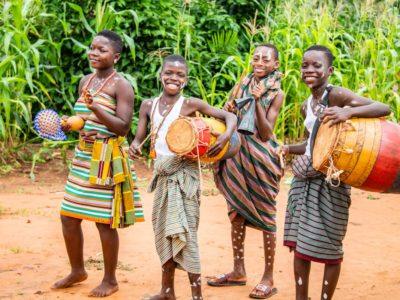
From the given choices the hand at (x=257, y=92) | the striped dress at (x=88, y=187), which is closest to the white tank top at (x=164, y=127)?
the striped dress at (x=88, y=187)

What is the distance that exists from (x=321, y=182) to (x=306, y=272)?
1.62 feet

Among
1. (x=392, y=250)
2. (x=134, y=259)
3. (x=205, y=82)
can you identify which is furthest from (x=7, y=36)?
(x=392, y=250)

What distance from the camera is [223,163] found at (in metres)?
4.73

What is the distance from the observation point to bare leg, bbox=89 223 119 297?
14.4 ft

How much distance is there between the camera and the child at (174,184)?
4.03m

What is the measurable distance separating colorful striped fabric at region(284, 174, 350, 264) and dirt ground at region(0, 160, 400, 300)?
2.80 feet

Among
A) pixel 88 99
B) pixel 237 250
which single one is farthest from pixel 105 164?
pixel 237 250

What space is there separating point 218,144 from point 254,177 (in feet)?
2.25

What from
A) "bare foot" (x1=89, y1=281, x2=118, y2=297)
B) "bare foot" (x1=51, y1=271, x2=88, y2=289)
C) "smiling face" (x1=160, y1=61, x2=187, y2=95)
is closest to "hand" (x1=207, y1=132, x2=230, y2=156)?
"smiling face" (x1=160, y1=61, x2=187, y2=95)

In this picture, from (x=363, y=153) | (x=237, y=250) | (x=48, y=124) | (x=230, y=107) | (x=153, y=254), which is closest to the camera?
(x=363, y=153)

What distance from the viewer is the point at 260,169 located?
4633mm

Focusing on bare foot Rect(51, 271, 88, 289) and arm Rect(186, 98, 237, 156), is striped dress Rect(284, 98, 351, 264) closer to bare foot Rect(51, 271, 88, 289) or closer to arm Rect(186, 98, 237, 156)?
arm Rect(186, 98, 237, 156)

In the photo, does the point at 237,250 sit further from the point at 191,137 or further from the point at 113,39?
the point at 113,39

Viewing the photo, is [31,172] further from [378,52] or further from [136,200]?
[378,52]
